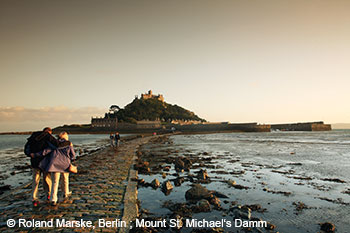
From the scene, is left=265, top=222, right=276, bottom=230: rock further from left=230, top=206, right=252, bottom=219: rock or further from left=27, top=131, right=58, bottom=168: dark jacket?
left=27, top=131, right=58, bottom=168: dark jacket

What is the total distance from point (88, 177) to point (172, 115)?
172m

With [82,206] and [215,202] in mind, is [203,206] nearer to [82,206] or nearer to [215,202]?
[215,202]

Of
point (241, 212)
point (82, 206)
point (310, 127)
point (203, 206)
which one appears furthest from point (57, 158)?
point (310, 127)

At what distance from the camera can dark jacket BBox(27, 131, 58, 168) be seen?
5801 mm

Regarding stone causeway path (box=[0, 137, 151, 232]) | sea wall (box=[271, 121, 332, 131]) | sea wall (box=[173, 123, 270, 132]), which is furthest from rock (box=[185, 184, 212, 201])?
sea wall (box=[271, 121, 332, 131])

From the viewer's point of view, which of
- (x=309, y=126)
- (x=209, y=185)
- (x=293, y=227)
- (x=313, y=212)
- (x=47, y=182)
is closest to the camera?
(x=293, y=227)

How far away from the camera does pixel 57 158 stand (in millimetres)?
6000

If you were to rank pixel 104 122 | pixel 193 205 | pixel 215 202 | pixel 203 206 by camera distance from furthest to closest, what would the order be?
1. pixel 104 122
2. pixel 215 202
3. pixel 193 205
4. pixel 203 206

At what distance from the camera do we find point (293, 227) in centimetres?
573

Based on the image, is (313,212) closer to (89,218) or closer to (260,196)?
(260,196)

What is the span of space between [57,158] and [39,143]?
64 cm

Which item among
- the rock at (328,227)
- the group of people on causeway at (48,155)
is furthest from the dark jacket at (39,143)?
the rock at (328,227)

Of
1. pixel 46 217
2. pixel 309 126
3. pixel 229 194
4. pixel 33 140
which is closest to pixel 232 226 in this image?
pixel 229 194

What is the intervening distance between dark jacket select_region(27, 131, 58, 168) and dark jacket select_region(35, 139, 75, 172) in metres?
0.11
